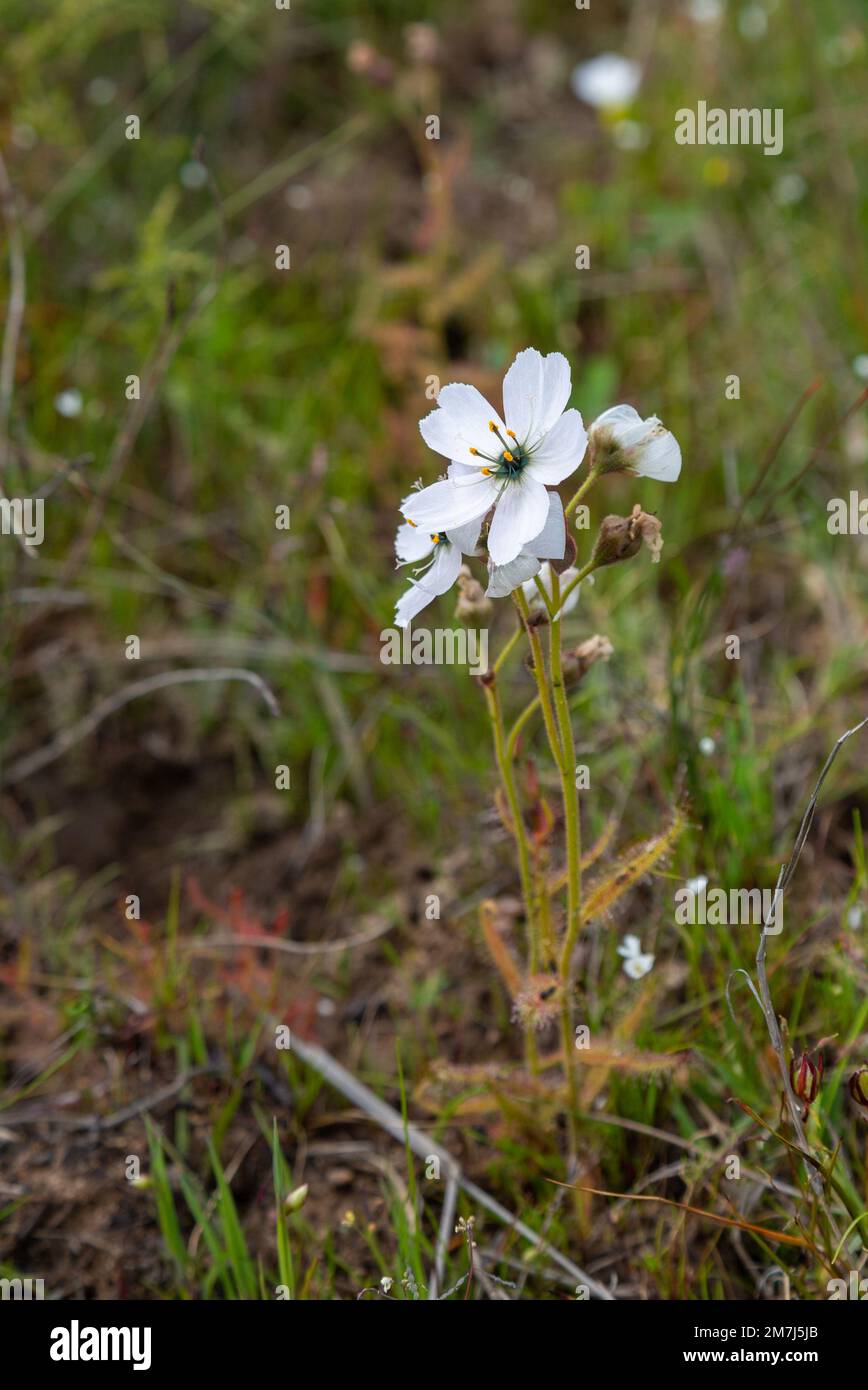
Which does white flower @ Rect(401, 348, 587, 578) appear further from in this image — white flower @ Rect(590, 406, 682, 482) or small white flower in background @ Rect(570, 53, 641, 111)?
small white flower in background @ Rect(570, 53, 641, 111)

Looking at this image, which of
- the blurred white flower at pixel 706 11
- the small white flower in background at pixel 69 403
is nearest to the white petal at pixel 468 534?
the small white flower in background at pixel 69 403

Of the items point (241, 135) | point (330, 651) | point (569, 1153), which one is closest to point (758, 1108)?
point (569, 1153)

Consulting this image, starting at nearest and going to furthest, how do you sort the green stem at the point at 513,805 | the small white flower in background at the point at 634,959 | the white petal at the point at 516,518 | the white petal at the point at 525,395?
the white petal at the point at 516,518 < the white petal at the point at 525,395 < the green stem at the point at 513,805 < the small white flower in background at the point at 634,959

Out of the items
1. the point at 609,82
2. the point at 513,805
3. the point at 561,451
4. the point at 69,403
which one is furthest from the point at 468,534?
the point at 609,82

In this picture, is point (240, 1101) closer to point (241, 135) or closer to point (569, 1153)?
point (569, 1153)

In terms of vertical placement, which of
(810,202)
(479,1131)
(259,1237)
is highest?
(810,202)

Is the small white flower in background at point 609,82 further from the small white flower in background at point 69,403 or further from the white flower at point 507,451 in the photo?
the white flower at point 507,451
